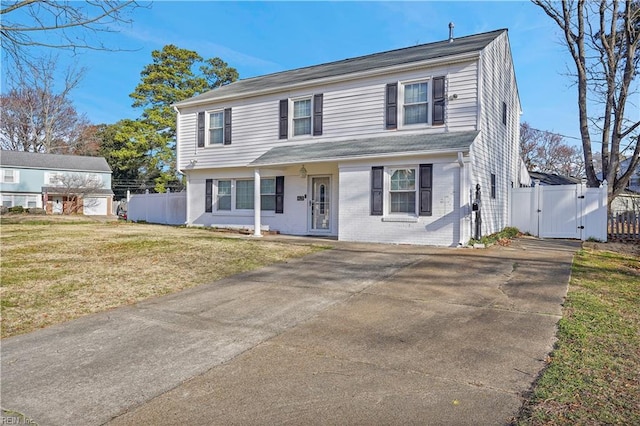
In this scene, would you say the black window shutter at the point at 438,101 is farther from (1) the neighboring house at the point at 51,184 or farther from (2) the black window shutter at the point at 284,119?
(1) the neighboring house at the point at 51,184

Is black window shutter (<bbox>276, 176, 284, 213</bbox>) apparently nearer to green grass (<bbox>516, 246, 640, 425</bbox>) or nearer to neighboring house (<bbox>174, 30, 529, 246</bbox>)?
neighboring house (<bbox>174, 30, 529, 246</bbox>)

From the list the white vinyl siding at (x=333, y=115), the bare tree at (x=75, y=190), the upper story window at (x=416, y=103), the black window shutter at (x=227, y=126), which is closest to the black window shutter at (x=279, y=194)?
the white vinyl siding at (x=333, y=115)

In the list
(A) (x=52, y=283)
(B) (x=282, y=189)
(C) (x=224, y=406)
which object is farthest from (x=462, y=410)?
(B) (x=282, y=189)

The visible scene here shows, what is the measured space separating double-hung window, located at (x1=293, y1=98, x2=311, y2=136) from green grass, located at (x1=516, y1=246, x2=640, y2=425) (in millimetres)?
10160

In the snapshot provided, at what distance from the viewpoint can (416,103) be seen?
12117 millimetres

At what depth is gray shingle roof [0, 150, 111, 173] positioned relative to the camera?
36250 mm

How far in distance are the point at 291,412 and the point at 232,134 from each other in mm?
14242

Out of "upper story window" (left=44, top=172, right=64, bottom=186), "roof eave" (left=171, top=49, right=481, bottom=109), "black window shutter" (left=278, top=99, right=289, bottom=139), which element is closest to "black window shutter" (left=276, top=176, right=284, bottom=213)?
"black window shutter" (left=278, top=99, right=289, bottom=139)

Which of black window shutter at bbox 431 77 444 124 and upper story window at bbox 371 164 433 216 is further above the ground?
black window shutter at bbox 431 77 444 124

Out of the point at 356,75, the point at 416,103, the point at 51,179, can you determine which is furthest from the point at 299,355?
the point at 51,179

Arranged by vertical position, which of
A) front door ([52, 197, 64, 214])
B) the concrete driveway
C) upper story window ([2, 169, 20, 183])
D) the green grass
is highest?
upper story window ([2, 169, 20, 183])

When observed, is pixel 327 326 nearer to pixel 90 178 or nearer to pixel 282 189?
A: pixel 282 189

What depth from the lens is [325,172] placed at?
1383 cm

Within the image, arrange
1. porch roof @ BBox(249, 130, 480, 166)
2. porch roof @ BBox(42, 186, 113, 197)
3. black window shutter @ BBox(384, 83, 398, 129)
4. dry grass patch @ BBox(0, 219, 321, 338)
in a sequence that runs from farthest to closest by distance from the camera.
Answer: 1. porch roof @ BBox(42, 186, 113, 197)
2. black window shutter @ BBox(384, 83, 398, 129)
3. porch roof @ BBox(249, 130, 480, 166)
4. dry grass patch @ BBox(0, 219, 321, 338)
